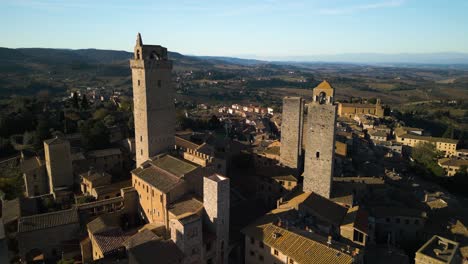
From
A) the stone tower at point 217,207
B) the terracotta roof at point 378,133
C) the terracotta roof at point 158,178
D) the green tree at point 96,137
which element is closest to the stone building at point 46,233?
the terracotta roof at point 158,178

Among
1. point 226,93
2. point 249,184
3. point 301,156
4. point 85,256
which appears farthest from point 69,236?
point 226,93

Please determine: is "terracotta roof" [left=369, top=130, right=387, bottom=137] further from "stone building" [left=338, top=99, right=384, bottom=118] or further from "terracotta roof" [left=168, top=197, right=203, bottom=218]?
"terracotta roof" [left=168, top=197, right=203, bottom=218]

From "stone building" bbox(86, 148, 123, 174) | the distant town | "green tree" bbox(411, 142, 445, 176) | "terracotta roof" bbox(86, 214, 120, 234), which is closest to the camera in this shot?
the distant town

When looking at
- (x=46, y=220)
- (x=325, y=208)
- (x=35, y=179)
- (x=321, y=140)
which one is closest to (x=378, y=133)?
(x=321, y=140)

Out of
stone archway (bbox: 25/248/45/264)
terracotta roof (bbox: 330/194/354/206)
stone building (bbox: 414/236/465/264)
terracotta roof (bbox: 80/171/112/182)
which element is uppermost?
terracotta roof (bbox: 80/171/112/182)

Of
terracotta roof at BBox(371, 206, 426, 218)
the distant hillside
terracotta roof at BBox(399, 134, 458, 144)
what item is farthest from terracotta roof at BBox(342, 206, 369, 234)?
the distant hillside

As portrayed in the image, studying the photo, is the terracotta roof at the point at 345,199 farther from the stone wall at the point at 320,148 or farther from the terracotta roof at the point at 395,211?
the terracotta roof at the point at 395,211
